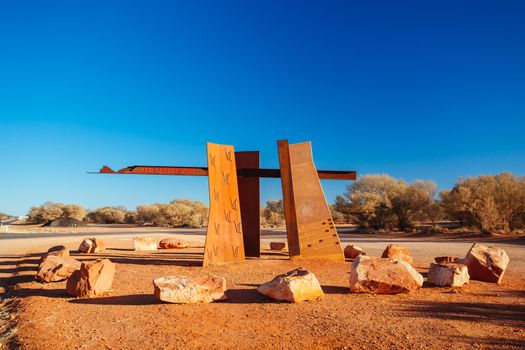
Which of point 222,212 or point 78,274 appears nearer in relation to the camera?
point 78,274

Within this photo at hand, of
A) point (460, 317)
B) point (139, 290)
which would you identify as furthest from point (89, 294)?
point (460, 317)

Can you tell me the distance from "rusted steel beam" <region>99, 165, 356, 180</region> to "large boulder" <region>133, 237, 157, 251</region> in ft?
15.5

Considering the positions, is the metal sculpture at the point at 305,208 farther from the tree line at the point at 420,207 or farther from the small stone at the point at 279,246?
the tree line at the point at 420,207

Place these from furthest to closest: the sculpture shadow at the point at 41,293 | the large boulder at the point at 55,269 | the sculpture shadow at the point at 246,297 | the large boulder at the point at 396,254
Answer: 1. the large boulder at the point at 396,254
2. the large boulder at the point at 55,269
3. the sculpture shadow at the point at 41,293
4. the sculpture shadow at the point at 246,297

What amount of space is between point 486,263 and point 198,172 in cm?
766

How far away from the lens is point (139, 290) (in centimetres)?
701

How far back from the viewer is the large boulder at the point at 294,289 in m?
5.98

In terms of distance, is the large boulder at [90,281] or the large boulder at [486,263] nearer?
the large boulder at [90,281]

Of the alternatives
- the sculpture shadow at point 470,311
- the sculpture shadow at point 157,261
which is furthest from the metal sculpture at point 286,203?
the sculpture shadow at point 470,311

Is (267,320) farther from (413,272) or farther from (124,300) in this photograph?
(413,272)

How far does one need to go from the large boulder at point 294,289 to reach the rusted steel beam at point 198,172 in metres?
5.65

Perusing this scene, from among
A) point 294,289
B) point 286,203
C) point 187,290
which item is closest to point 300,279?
point 294,289

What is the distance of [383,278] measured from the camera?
6.51m

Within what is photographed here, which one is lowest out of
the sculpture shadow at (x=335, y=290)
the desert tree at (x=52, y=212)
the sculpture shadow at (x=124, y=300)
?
the sculpture shadow at (x=335, y=290)
